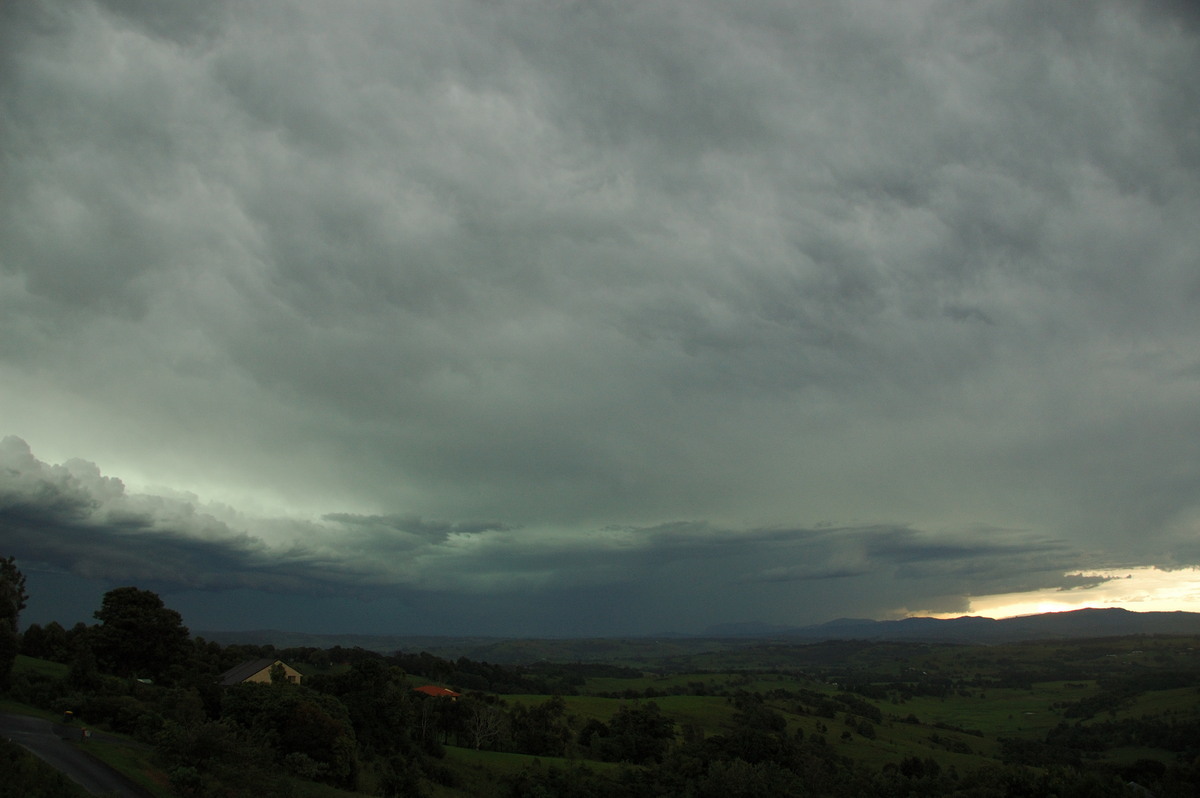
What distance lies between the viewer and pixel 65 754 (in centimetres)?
4009

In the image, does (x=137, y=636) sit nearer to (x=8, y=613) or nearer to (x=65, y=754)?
(x=8, y=613)

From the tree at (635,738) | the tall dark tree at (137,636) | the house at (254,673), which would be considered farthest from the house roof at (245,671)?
the tree at (635,738)

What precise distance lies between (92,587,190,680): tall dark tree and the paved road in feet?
116

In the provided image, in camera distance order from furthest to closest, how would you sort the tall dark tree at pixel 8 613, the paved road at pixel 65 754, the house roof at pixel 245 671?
1. the house roof at pixel 245 671
2. the tall dark tree at pixel 8 613
3. the paved road at pixel 65 754

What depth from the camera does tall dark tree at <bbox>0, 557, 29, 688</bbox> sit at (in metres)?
54.0

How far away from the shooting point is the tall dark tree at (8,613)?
2126 inches

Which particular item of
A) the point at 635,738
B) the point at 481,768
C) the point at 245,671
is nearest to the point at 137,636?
the point at 245,671

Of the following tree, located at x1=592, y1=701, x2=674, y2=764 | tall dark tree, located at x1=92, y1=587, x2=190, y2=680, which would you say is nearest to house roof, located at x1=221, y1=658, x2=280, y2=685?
tall dark tree, located at x1=92, y1=587, x2=190, y2=680

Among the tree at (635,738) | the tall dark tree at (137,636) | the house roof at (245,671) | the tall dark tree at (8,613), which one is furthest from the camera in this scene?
→ the tree at (635,738)

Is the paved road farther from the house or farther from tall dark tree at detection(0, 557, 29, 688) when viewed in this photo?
the house

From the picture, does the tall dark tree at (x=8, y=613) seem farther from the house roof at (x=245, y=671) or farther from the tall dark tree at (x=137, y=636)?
the house roof at (x=245, y=671)

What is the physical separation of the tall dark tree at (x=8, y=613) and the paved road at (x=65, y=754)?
7.42m

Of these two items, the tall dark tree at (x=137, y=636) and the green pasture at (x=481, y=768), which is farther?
the tall dark tree at (x=137, y=636)

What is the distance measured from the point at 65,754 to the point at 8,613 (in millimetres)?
35874
